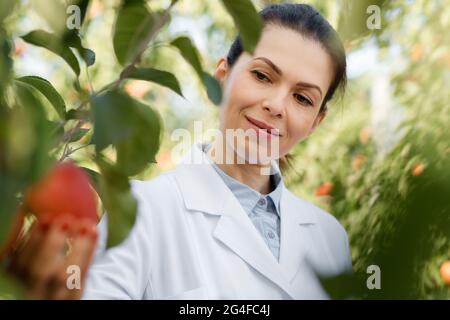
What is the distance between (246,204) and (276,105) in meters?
0.22

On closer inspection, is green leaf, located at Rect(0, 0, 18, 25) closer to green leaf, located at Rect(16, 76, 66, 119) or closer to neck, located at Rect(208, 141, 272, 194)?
green leaf, located at Rect(16, 76, 66, 119)

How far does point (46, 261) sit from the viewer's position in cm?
31

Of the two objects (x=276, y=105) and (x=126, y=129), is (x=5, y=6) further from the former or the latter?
(x=276, y=105)

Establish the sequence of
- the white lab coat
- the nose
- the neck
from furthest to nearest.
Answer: the neck → the nose → the white lab coat

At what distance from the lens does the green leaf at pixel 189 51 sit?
414mm

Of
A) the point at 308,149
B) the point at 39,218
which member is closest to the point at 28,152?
the point at 39,218

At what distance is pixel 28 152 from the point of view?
0.81 feet

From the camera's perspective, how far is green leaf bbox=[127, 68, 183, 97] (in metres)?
0.47

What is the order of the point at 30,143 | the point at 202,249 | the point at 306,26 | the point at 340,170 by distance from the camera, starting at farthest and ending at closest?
the point at 306,26 < the point at 202,249 < the point at 340,170 < the point at 30,143

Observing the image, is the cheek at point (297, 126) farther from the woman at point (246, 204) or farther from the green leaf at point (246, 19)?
the green leaf at point (246, 19)

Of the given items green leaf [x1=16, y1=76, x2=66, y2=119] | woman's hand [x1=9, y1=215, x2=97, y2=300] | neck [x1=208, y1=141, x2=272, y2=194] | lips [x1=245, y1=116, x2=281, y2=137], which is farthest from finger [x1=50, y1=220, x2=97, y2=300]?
neck [x1=208, y1=141, x2=272, y2=194]

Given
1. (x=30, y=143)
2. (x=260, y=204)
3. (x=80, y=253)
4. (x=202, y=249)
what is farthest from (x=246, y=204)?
(x=30, y=143)
